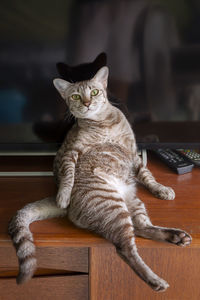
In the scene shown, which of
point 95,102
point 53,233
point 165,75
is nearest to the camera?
point 53,233

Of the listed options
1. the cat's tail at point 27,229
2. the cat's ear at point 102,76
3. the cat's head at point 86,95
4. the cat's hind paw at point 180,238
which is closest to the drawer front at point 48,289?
the cat's tail at point 27,229

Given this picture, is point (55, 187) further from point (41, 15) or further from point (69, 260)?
point (41, 15)

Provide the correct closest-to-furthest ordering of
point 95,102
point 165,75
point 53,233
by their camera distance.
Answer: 1. point 53,233
2. point 95,102
3. point 165,75

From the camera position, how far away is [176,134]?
1114 mm

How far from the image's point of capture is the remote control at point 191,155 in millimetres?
1146

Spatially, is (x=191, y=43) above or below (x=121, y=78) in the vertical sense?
above

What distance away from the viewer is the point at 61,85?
96cm

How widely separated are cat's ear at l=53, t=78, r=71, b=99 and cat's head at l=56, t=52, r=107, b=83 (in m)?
0.08

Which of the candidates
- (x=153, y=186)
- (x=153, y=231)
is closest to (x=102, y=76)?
(x=153, y=186)

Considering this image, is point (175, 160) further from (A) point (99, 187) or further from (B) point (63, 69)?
(B) point (63, 69)

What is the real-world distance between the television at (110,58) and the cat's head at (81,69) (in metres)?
0.02

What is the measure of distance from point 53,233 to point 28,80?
57 cm

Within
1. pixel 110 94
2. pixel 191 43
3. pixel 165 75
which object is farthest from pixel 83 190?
pixel 191 43

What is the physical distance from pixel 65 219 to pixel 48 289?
0.67 ft
